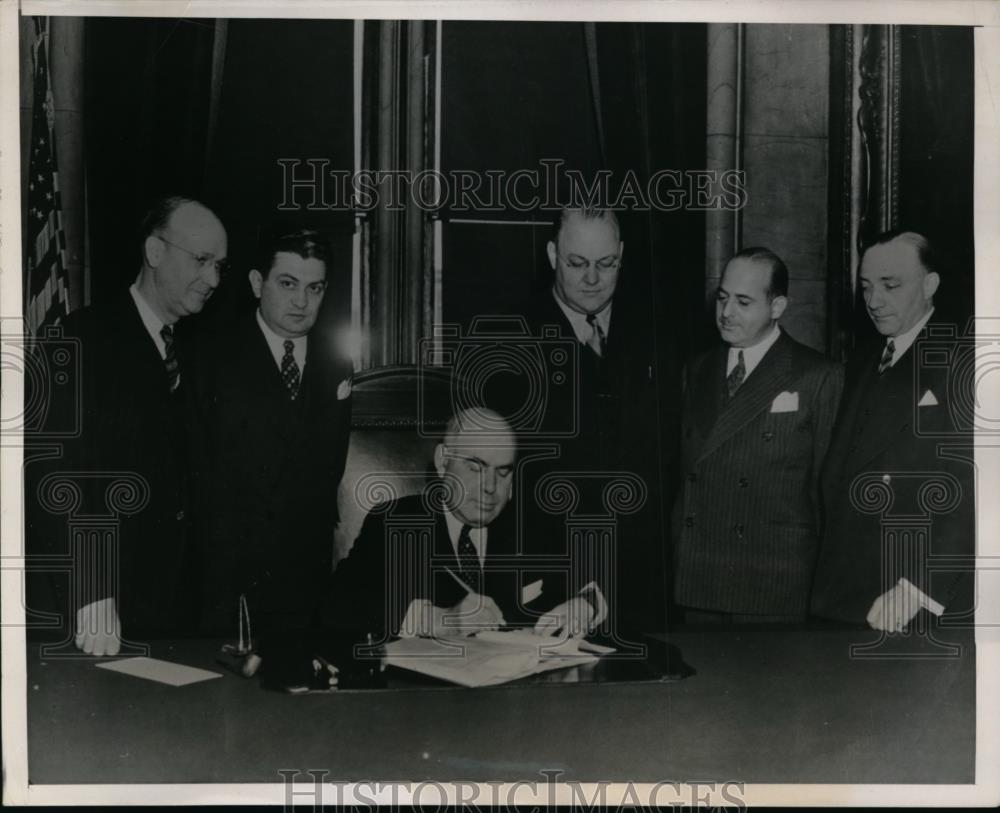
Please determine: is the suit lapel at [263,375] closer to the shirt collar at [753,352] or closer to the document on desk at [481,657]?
the document on desk at [481,657]

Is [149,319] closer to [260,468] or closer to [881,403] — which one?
[260,468]

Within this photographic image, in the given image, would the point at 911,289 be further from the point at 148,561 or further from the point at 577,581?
the point at 148,561

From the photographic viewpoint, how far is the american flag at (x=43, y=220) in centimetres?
343

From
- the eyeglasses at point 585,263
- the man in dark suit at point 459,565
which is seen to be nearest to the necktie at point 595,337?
the eyeglasses at point 585,263

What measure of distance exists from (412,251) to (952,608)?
2159 millimetres

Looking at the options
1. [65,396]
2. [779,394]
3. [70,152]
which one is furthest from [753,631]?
[70,152]

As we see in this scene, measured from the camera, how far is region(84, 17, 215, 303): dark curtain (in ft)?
11.2

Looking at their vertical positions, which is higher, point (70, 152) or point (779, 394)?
point (70, 152)

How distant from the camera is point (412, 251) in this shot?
11.4ft

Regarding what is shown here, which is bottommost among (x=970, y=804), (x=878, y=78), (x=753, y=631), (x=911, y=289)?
(x=970, y=804)

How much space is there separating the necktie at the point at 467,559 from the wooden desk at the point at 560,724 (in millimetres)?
373

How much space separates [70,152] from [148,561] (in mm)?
1353

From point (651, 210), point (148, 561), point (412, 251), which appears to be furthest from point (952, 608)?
point (148, 561)

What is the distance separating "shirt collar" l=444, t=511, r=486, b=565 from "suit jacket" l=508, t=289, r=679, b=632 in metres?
0.17
